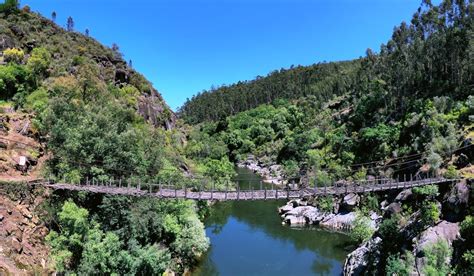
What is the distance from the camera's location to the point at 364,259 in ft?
61.0

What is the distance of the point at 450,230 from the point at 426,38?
97.9ft

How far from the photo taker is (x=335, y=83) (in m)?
79.6

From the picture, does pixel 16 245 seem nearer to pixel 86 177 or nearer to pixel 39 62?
pixel 86 177

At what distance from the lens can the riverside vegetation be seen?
16812 millimetres

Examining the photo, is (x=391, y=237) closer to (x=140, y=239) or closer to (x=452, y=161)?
(x=452, y=161)

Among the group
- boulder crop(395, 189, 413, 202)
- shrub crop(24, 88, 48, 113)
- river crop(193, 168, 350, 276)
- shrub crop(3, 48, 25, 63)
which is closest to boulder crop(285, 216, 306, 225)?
river crop(193, 168, 350, 276)

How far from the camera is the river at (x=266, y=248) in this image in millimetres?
20812

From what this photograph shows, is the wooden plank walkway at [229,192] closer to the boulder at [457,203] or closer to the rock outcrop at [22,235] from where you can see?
the boulder at [457,203]

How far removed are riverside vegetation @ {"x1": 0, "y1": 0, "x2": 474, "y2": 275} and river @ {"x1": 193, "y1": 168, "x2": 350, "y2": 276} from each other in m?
1.81

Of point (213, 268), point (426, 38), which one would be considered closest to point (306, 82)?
point (426, 38)

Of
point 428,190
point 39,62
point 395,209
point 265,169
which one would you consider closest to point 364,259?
point 395,209

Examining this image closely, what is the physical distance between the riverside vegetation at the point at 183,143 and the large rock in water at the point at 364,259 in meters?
0.10

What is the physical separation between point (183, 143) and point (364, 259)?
A: 35393 mm

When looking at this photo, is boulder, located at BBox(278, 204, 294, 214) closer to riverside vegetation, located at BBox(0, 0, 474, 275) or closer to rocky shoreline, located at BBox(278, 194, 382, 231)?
rocky shoreline, located at BBox(278, 194, 382, 231)
